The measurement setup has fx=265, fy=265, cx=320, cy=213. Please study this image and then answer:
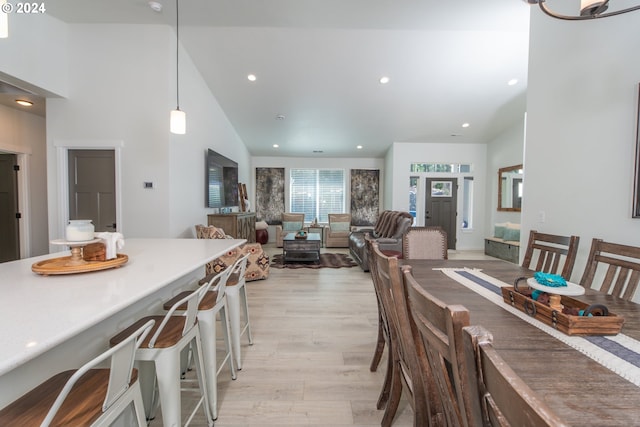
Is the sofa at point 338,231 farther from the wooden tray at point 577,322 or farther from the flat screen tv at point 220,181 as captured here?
the wooden tray at point 577,322

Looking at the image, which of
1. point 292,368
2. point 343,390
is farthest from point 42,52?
point 343,390

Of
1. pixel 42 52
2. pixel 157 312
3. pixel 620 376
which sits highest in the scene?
pixel 42 52

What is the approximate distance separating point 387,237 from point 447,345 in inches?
188

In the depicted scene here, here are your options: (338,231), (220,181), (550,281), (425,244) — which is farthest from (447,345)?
(338,231)

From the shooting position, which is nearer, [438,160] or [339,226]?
[438,160]

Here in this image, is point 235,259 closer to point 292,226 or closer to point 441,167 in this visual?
point 292,226

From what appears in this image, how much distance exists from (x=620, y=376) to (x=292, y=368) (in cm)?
180

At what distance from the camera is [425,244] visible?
252 cm

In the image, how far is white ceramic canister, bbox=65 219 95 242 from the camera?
4.34 ft

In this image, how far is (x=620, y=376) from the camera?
2.37 ft

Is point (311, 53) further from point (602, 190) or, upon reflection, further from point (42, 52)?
point (602, 190)

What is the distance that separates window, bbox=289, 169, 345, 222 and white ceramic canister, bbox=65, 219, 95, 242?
700 centimetres

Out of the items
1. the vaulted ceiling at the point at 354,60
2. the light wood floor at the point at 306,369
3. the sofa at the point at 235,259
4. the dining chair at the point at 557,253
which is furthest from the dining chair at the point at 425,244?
the vaulted ceiling at the point at 354,60

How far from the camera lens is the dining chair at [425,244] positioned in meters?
2.52
